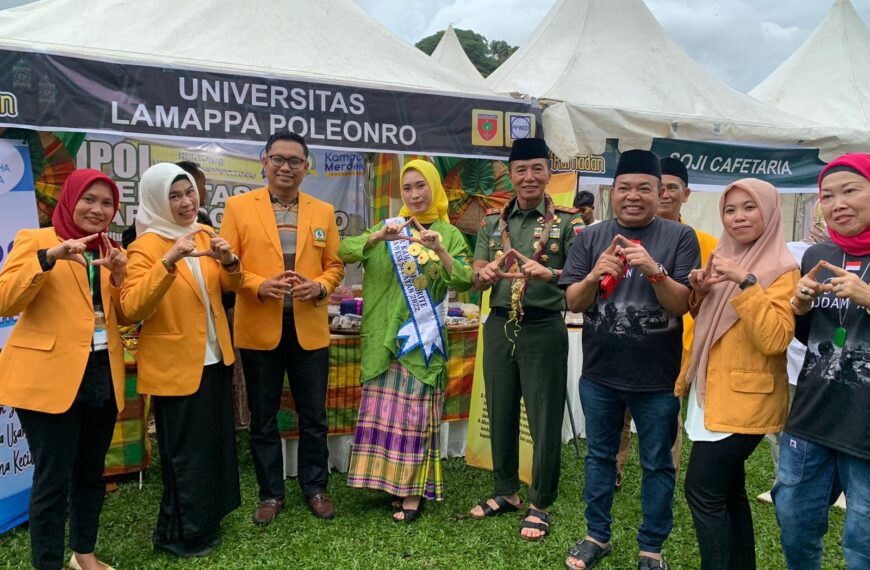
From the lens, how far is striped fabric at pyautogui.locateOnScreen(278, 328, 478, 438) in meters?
4.22

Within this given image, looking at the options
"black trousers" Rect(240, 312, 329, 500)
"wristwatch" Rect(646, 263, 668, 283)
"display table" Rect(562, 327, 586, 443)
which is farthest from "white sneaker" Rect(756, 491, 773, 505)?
"black trousers" Rect(240, 312, 329, 500)

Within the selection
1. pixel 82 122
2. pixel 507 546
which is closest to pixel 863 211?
pixel 507 546

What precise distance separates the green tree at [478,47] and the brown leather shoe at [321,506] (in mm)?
31264

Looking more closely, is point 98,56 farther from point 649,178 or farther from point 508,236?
point 649,178

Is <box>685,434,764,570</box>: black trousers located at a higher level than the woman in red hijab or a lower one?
lower

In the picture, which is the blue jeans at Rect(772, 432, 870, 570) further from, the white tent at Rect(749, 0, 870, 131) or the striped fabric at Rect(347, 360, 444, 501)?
the white tent at Rect(749, 0, 870, 131)

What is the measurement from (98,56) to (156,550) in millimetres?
2541

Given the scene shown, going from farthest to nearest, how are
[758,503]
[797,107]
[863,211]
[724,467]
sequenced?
[797,107] → [758,503] → [724,467] → [863,211]

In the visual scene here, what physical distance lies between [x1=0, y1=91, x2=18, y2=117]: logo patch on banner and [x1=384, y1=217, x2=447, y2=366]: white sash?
1960 mm

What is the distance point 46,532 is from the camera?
267 centimetres

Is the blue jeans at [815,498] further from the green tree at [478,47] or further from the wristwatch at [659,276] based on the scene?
the green tree at [478,47]

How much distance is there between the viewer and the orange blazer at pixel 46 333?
2.54m

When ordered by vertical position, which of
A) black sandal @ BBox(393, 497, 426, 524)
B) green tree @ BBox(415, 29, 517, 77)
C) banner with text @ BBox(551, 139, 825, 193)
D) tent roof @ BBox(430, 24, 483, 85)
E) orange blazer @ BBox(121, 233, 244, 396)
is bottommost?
black sandal @ BBox(393, 497, 426, 524)

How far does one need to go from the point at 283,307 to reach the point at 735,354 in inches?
85.6
